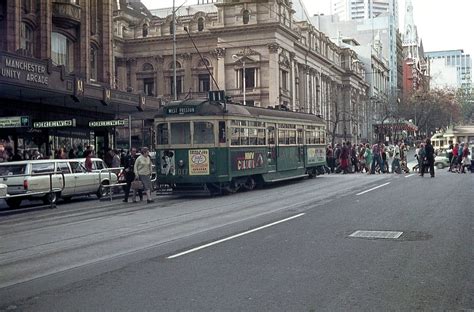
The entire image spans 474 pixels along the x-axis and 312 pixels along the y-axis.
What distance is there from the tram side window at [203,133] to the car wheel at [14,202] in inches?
250

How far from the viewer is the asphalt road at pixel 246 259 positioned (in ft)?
21.6

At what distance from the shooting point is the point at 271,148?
80.0 feet

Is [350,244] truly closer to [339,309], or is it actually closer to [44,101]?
[339,309]

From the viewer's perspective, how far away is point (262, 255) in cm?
908

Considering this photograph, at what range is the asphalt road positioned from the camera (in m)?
6.57

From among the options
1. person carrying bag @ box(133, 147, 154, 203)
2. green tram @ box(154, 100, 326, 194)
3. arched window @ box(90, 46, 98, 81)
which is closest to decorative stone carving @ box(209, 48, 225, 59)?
arched window @ box(90, 46, 98, 81)

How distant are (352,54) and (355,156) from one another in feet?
215

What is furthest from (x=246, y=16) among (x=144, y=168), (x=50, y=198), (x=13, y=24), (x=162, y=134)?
(x=50, y=198)

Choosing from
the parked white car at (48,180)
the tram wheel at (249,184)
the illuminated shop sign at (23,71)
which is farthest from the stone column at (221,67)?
the parked white car at (48,180)

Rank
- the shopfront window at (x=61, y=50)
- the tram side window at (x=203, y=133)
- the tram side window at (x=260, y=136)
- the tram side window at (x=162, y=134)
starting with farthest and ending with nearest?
the shopfront window at (x=61, y=50) < the tram side window at (x=260, y=136) < the tram side window at (x=162, y=134) < the tram side window at (x=203, y=133)

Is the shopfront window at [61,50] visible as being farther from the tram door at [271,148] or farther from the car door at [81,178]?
the tram door at [271,148]

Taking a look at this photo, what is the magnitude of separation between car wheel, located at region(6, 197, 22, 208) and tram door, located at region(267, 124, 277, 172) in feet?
32.5

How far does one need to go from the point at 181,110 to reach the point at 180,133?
0.85 m

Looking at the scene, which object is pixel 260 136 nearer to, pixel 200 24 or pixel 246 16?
pixel 246 16
